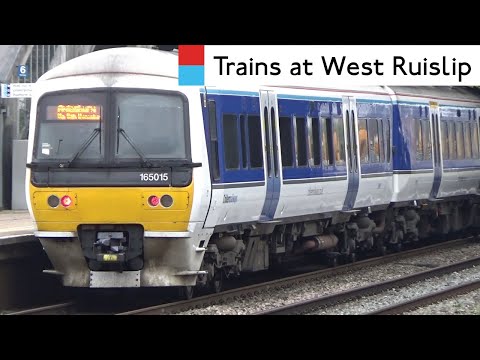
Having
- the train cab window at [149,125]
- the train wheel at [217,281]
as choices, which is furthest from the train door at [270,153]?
the train cab window at [149,125]

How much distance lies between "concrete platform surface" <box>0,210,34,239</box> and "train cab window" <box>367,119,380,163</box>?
5912 mm

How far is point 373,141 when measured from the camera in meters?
17.2

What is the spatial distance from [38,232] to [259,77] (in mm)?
3640

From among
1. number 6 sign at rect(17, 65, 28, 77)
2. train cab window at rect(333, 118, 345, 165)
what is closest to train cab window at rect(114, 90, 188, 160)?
train cab window at rect(333, 118, 345, 165)

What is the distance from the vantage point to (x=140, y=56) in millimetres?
12078

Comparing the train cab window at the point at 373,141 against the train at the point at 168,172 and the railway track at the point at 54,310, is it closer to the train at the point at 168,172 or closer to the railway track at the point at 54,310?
the train at the point at 168,172

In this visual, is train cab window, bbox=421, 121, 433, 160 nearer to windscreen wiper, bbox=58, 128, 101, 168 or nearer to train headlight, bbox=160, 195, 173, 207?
train headlight, bbox=160, 195, 173, 207

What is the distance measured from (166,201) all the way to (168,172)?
0.34 metres

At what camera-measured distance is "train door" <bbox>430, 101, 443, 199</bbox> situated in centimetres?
1979

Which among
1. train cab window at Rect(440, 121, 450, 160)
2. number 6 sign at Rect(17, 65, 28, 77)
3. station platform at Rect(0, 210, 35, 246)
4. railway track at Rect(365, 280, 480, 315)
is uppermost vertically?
number 6 sign at Rect(17, 65, 28, 77)

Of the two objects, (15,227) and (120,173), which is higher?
(120,173)

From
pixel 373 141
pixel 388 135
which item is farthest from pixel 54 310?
pixel 388 135

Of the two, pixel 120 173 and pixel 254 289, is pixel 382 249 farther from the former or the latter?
pixel 120 173
